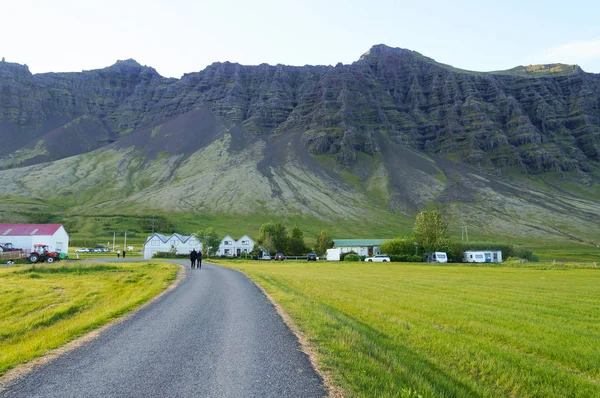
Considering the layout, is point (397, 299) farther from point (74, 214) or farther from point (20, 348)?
point (74, 214)

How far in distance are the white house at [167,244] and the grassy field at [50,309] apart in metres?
79.0

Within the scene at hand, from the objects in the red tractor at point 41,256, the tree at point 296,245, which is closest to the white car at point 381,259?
the tree at point 296,245

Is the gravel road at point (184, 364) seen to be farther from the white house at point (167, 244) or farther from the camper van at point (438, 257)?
the white house at point (167, 244)

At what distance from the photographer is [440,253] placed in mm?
89438

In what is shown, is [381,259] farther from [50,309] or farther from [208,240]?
[50,309]

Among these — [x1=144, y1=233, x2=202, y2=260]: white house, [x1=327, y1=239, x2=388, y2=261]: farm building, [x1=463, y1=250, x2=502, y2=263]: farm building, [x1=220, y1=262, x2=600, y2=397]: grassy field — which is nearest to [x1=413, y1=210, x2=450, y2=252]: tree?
[x1=463, y1=250, x2=502, y2=263]: farm building

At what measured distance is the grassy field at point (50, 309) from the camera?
1094cm

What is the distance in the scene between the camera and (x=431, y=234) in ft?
308

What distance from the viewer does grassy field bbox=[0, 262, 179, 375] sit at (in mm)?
10938

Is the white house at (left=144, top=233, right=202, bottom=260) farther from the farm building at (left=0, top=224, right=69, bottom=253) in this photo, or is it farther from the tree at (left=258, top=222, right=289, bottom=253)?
the farm building at (left=0, top=224, right=69, bottom=253)

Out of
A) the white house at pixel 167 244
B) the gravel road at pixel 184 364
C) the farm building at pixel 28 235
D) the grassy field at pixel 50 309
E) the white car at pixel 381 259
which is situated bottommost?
the white car at pixel 381 259

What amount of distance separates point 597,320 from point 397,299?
825cm

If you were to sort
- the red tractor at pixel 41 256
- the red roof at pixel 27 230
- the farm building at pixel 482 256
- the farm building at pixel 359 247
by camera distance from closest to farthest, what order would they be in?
1. the red tractor at pixel 41 256
2. the red roof at pixel 27 230
3. the farm building at pixel 482 256
4. the farm building at pixel 359 247

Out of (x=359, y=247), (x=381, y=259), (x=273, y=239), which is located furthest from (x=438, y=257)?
(x=273, y=239)
